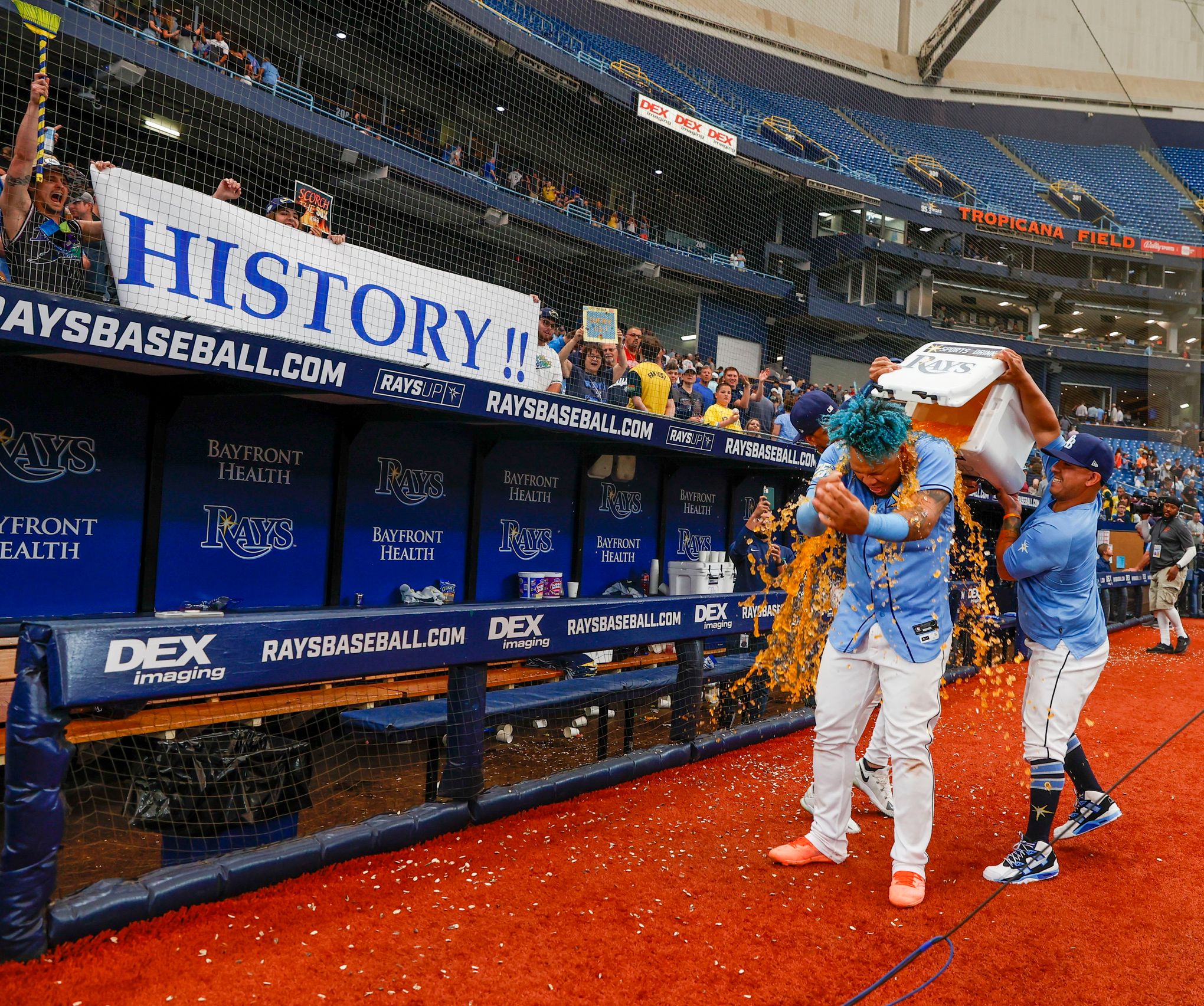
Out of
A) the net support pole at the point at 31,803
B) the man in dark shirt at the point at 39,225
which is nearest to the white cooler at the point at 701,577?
the man in dark shirt at the point at 39,225

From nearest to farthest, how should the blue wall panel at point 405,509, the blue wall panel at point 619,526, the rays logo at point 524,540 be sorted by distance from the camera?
the blue wall panel at point 405,509 < the rays logo at point 524,540 < the blue wall panel at point 619,526

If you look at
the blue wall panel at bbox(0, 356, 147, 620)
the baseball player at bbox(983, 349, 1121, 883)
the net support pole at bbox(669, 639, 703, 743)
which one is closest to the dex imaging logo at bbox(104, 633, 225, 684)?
the blue wall panel at bbox(0, 356, 147, 620)

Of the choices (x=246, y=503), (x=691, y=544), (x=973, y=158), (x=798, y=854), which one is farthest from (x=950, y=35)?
(x=798, y=854)

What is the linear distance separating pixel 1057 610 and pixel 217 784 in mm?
3414

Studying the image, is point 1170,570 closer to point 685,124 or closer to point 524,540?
point 524,540

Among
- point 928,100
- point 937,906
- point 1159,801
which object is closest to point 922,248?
point 928,100

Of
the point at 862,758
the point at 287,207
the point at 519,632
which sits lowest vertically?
the point at 862,758

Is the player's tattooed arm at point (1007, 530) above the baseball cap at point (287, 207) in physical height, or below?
below

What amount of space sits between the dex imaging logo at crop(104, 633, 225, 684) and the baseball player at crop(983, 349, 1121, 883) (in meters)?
3.03

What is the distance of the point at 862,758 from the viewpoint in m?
4.28

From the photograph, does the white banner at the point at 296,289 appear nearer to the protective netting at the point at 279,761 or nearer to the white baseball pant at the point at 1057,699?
the protective netting at the point at 279,761

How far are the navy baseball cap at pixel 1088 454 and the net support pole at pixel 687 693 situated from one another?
83.0 inches

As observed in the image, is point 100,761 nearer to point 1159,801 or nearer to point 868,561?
point 868,561

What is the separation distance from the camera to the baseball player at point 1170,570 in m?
10.2
